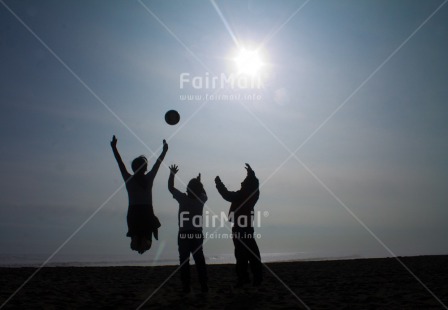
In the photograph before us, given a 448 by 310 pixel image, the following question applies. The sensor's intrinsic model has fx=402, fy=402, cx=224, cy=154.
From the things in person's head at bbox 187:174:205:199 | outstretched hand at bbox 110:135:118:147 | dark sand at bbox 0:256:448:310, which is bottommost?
dark sand at bbox 0:256:448:310

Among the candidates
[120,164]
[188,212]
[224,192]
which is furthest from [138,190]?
[224,192]

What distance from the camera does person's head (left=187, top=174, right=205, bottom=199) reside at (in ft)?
Answer: 24.1

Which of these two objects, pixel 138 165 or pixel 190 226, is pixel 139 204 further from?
pixel 190 226

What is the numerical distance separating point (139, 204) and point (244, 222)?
8.90 ft

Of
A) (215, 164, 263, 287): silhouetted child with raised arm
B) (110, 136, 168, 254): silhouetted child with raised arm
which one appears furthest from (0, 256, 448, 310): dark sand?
(110, 136, 168, 254): silhouetted child with raised arm

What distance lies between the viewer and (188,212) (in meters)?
7.18

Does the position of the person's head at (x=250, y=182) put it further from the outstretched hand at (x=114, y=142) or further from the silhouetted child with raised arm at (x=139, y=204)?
the outstretched hand at (x=114, y=142)

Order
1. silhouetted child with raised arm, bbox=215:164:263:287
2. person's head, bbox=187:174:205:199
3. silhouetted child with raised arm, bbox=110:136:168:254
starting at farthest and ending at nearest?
1. silhouetted child with raised arm, bbox=215:164:263:287
2. person's head, bbox=187:174:205:199
3. silhouetted child with raised arm, bbox=110:136:168:254

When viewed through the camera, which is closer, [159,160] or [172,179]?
[159,160]

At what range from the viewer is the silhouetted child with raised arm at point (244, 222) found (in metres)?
7.84

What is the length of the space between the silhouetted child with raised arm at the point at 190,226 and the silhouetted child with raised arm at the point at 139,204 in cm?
121

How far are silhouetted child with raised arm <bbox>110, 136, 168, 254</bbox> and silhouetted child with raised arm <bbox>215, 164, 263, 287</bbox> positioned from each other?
7.33 ft

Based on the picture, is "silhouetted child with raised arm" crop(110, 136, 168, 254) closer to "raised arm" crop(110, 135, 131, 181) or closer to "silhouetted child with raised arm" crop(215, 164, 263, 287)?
"raised arm" crop(110, 135, 131, 181)

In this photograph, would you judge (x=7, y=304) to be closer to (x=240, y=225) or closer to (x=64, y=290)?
(x=64, y=290)
